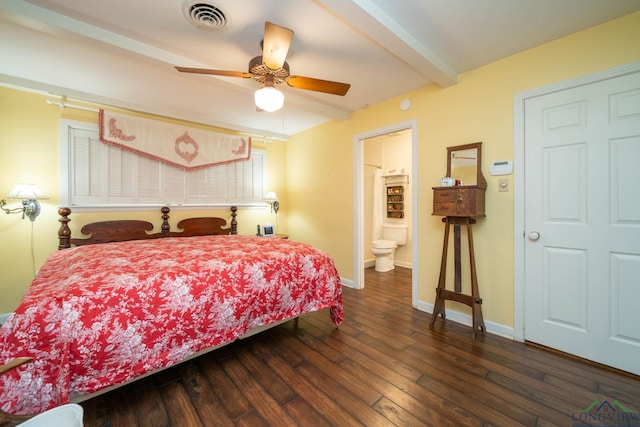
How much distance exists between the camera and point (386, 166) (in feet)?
17.1

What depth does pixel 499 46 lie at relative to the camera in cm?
217

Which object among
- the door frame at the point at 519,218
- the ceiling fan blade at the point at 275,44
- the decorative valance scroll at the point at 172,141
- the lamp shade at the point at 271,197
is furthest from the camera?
the lamp shade at the point at 271,197

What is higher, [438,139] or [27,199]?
[438,139]

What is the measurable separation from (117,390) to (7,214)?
8.37 ft

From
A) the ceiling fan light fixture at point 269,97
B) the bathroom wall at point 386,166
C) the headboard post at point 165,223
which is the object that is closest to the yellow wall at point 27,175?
the headboard post at point 165,223

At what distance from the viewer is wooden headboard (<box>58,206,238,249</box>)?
293 centimetres

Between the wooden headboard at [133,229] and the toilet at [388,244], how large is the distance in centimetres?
258

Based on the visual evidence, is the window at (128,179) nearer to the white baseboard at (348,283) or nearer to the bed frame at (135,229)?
the bed frame at (135,229)

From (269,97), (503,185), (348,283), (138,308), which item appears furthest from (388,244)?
(138,308)

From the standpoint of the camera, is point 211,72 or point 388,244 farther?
point 388,244

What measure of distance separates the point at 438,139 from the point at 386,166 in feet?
7.98

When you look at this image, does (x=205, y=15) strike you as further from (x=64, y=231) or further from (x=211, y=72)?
(x=64, y=231)

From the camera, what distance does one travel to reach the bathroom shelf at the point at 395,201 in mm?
5105

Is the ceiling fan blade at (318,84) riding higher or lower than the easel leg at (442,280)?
higher
